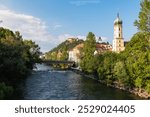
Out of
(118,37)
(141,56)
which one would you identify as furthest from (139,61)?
(118,37)

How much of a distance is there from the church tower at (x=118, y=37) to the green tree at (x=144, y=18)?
71.1 metres

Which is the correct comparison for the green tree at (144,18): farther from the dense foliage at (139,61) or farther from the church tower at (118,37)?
the church tower at (118,37)

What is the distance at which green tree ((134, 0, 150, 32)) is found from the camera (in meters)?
39.1

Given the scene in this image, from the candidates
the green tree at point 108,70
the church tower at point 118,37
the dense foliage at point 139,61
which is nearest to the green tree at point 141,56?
the dense foliage at point 139,61

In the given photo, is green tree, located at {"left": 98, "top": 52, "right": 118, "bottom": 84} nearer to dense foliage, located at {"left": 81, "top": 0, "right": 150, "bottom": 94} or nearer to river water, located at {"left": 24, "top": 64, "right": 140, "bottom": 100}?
river water, located at {"left": 24, "top": 64, "right": 140, "bottom": 100}

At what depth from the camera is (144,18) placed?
1555 inches

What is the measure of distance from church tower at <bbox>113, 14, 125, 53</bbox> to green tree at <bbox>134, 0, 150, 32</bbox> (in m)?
71.1

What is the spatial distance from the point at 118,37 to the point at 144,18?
7290 cm

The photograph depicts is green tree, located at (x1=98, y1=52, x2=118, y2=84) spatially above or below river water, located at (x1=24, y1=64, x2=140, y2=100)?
above

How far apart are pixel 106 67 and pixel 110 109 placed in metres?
48.5

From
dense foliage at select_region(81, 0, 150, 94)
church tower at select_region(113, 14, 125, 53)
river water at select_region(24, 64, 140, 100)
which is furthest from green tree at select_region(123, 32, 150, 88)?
church tower at select_region(113, 14, 125, 53)

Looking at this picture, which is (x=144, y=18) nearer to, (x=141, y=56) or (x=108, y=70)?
(x=141, y=56)

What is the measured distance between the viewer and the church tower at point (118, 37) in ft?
366

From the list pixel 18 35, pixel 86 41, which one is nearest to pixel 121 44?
pixel 86 41
